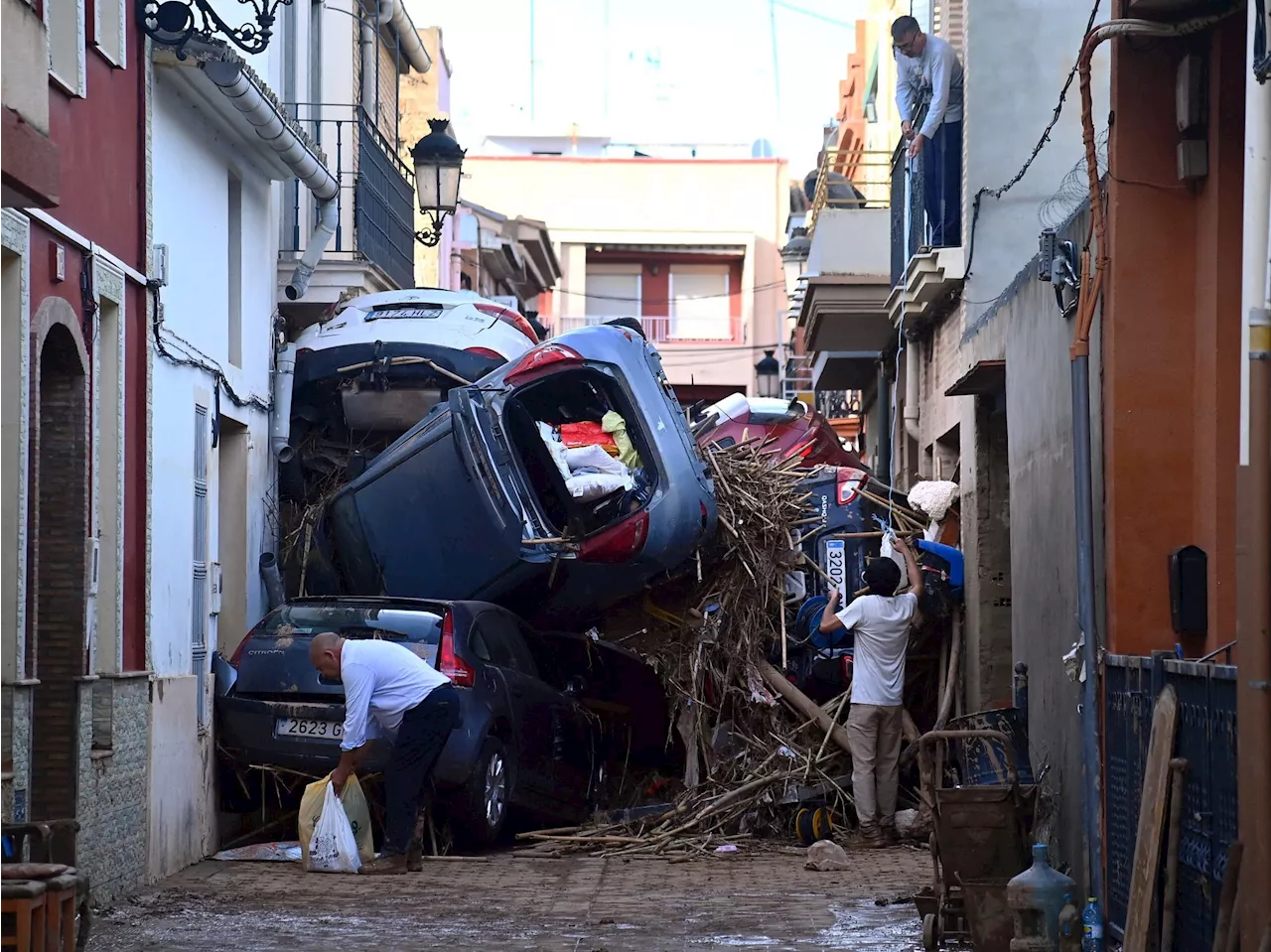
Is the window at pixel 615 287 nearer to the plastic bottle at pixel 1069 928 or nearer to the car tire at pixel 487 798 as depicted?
the car tire at pixel 487 798

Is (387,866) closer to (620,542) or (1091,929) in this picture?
(620,542)

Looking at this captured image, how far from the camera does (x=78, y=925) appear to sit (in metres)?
7.09

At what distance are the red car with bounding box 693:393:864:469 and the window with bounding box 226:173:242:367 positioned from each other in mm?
4049

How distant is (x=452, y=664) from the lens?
41.0 feet

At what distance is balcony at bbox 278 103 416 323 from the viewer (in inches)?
680

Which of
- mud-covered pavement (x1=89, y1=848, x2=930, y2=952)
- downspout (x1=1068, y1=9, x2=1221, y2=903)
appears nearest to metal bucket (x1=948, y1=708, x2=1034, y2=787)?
mud-covered pavement (x1=89, y1=848, x2=930, y2=952)

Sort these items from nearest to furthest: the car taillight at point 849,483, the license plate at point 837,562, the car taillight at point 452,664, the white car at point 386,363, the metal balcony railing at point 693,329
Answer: the car taillight at point 452,664
the license plate at point 837,562
the car taillight at point 849,483
the white car at point 386,363
the metal balcony railing at point 693,329

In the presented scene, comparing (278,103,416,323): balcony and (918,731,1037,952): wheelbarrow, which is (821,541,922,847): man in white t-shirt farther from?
(278,103,416,323): balcony

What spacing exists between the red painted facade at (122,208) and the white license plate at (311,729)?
54.2 inches

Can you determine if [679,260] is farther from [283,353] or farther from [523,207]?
[283,353]

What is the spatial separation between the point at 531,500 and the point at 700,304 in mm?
41271

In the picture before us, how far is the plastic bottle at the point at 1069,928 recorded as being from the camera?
7.48 meters

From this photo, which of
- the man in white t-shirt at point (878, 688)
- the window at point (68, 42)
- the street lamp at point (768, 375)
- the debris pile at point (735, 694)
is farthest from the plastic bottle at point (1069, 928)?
the street lamp at point (768, 375)

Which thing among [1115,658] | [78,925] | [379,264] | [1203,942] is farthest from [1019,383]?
[379,264]
